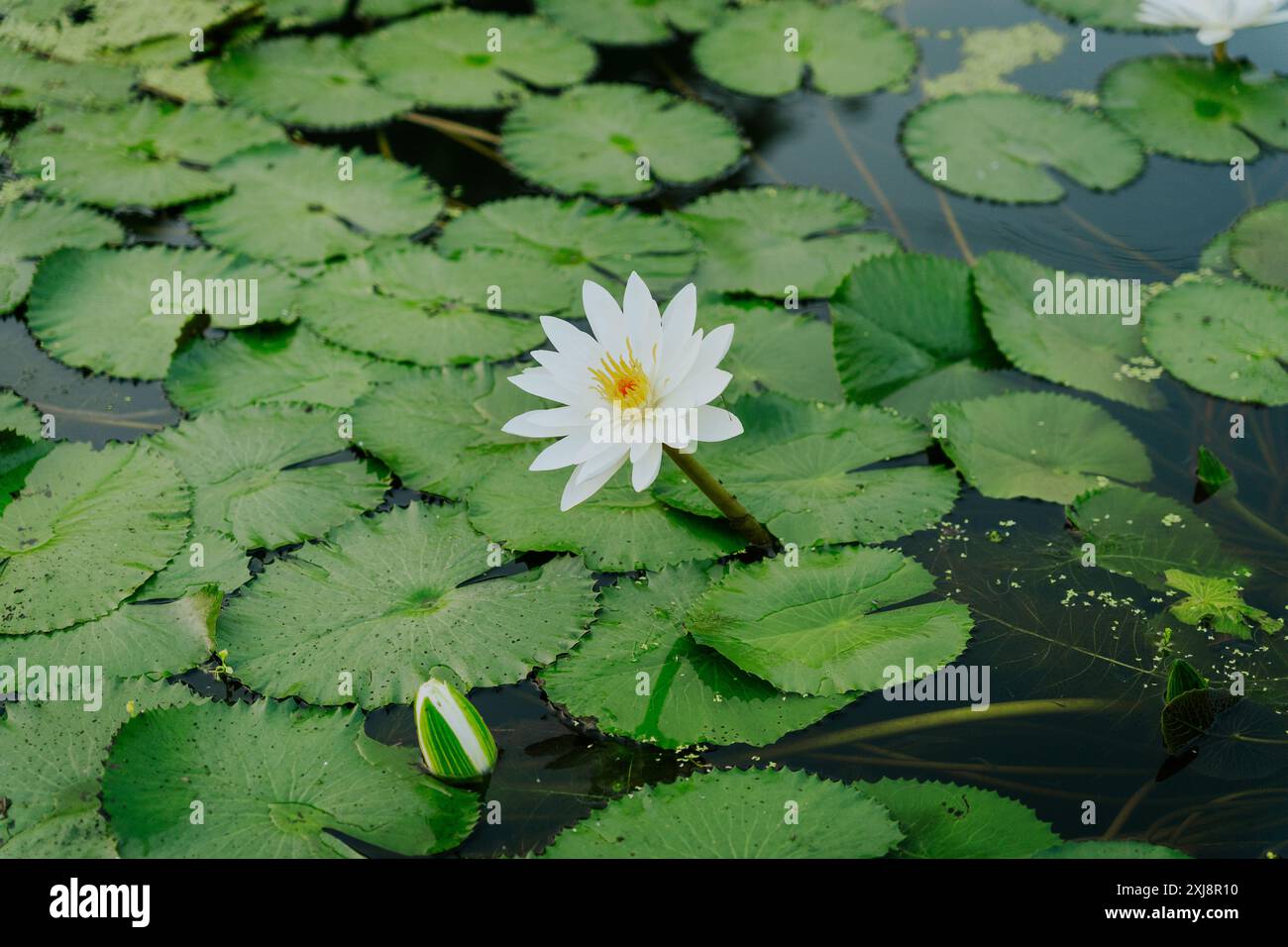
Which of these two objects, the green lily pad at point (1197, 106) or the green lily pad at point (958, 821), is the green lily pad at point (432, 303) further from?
the green lily pad at point (1197, 106)

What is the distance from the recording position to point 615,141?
15.7ft

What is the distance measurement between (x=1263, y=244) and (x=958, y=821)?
2.79 metres

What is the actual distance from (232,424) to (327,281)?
2.38 ft

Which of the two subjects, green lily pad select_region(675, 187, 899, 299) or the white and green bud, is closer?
the white and green bud

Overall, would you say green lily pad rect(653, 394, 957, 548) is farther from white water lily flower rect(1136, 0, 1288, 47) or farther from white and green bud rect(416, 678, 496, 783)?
white water lily flower rect(1136, 0, 1288, 47)

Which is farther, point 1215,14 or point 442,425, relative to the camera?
point 1215,14

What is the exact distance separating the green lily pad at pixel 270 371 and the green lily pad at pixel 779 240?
4.09 ft

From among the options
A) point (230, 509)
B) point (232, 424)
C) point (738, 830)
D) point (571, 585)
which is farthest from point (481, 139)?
point (738, 830)

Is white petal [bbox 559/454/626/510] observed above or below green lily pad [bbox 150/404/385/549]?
above

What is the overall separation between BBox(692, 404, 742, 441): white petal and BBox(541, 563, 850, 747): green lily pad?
1.68 feet

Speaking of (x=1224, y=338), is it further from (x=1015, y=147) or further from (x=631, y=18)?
(x=631, y=18)

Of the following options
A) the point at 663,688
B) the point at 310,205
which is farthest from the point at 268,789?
the point at 310,205

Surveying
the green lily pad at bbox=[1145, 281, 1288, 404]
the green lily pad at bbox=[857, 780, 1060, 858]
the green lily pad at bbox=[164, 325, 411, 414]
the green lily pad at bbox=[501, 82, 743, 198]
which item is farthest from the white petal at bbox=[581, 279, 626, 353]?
the green lily pad at bbox=[1145, 281, 1288, 404]

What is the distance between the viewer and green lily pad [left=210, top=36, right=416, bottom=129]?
498 centimetres
